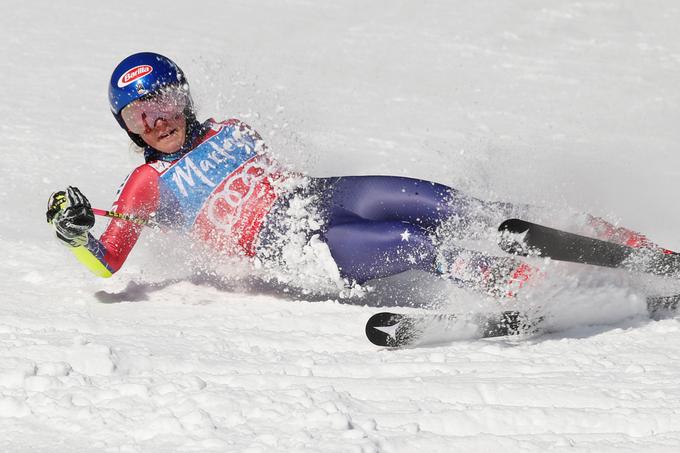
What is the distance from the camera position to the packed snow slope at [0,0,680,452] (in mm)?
2564

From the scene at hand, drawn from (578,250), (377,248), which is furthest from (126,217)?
(578,250)

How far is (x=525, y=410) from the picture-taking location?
8.71 feet

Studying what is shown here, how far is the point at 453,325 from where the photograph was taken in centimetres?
335

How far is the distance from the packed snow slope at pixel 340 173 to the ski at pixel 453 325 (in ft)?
0.19

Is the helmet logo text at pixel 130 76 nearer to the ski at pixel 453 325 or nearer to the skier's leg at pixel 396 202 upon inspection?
the skier's leg at pixel 396 202

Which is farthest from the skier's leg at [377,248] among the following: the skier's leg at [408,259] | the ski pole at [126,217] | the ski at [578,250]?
the ski pole at [126,217]

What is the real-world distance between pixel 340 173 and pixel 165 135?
77.6 inches

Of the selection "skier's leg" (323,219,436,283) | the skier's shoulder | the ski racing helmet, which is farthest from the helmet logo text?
"skier's leg" (323,219,436,283)

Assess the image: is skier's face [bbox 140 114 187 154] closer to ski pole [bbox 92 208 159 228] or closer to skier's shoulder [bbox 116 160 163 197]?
skier's shoulder [bbox 116 160 163 197]

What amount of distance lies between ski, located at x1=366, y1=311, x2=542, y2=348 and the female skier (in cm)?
36

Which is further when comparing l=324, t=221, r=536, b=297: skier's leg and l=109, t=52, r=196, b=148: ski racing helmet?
l=109, t=52, r=196, b=148: ski racing helmet

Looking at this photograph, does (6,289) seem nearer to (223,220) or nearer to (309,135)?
(223,220)

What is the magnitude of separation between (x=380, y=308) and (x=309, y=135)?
8.87ft

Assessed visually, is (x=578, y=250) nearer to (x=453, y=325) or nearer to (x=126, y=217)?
(x=453, y=325)
